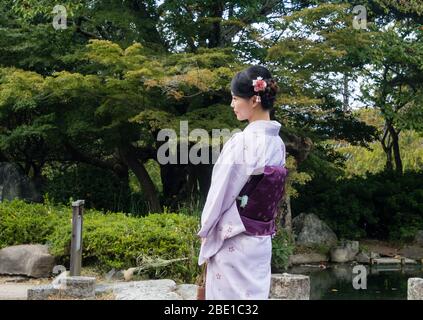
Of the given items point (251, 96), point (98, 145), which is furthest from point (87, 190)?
point (251, 96)

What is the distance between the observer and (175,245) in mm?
7938

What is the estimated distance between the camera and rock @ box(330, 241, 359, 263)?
41.9ft

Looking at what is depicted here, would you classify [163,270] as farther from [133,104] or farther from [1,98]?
[1,98]

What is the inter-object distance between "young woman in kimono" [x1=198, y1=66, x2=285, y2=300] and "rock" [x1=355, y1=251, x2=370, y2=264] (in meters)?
9.97

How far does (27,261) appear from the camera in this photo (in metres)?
8.05

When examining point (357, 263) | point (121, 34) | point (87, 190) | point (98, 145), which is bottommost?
point (357, 263)

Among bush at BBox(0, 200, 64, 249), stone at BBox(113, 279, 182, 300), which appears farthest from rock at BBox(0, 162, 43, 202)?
stone at BBox(113, 279, 182, 300)

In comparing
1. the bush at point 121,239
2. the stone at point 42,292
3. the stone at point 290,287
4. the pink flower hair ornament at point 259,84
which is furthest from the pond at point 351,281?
the pink flower hair ornament at point 259,84

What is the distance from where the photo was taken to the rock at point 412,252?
1352cm

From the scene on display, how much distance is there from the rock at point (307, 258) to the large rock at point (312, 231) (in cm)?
32

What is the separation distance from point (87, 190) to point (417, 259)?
6.36m

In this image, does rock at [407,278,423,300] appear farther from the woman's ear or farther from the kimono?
the woman's ear

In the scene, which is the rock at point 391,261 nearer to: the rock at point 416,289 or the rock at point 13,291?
the rock at point 416,289

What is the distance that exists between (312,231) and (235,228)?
33.1 feet
